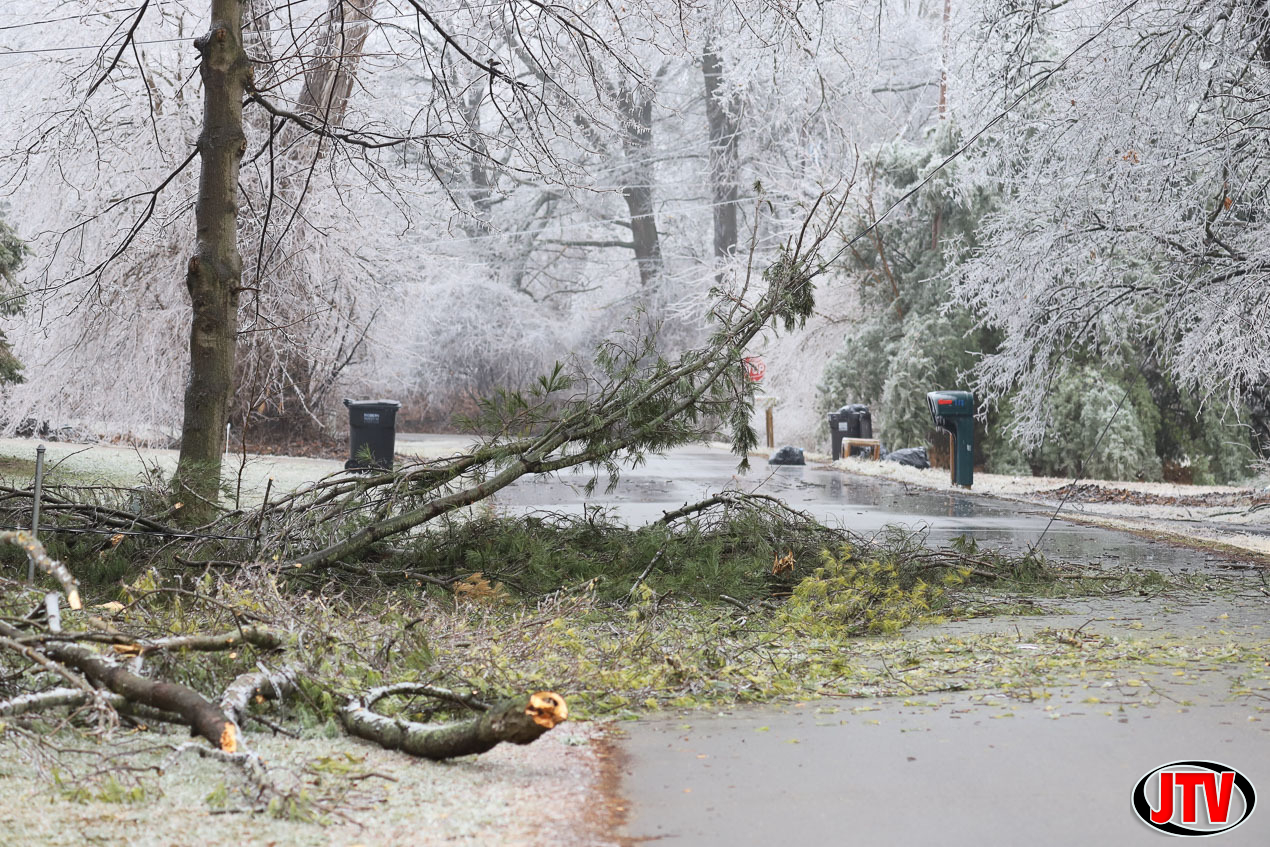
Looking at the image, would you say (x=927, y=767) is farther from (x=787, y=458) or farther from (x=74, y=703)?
(x=787, y=458)

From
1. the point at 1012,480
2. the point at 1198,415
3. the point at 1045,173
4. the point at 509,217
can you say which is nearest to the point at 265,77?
the point at 1045,173

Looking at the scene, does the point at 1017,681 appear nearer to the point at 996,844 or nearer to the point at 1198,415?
the point at 996,844

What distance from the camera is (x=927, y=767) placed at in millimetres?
4215

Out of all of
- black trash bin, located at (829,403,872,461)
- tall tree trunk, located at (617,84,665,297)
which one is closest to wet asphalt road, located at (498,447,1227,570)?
black trash bin, located at (829,403,872,461)

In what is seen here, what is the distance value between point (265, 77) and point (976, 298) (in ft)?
31.2

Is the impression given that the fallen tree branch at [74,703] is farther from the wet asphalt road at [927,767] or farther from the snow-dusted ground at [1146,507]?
the snow-dusted ground at [1146,507]

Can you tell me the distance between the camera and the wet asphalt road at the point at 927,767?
142 inches

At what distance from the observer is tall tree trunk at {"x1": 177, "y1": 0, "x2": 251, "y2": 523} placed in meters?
9.35

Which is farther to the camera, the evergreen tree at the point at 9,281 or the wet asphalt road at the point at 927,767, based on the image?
the evergreen tree at the point at 9,281

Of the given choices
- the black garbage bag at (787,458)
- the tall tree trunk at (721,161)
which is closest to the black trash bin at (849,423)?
the black garbage bag at (787,458)

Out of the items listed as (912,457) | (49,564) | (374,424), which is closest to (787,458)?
(912,457)

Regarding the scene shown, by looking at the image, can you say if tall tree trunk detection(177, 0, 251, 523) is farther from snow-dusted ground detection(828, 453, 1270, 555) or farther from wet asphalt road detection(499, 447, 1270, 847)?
snow-dusted ground detection(828, 453, 1270, 555)

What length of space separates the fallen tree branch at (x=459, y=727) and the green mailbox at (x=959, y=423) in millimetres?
15500

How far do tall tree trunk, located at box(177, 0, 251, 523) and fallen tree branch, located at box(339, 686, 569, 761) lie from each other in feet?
17.6
